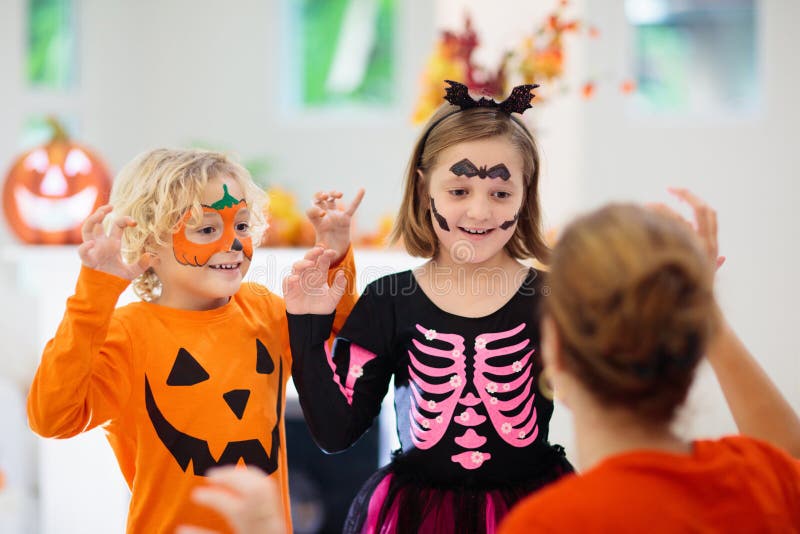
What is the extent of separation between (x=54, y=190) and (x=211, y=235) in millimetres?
1564

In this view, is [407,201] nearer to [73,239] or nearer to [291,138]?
[73,239]

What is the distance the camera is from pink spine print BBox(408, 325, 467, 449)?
49.6 inches

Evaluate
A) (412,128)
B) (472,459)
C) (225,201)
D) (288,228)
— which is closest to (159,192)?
(225,201)

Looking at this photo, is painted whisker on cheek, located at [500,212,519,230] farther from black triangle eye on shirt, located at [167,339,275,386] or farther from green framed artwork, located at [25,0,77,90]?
green framed artwork, located at [25,0,77,90]

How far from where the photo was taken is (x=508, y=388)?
126 centimetres

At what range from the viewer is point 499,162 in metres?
1.27

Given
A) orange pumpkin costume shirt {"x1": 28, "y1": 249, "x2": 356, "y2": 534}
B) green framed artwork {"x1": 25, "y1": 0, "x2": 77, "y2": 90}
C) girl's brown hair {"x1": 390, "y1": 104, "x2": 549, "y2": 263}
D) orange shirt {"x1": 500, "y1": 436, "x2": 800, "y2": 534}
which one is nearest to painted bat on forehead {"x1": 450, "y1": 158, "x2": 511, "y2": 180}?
girl's brown hair {"x1": 390, "y1": 104, "x2": 549, "y2": 263}

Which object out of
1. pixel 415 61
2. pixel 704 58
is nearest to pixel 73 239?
pixel 415 61

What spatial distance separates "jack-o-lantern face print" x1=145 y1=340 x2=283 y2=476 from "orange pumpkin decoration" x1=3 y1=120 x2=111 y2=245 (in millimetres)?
1536

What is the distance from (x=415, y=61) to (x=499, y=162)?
276cm

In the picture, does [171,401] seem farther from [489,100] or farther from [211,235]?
[489,100]

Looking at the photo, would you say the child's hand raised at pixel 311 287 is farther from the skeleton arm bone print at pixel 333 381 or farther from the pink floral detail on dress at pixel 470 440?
the pink floral detail on dress at pixel 470 440

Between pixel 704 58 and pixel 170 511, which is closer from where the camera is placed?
pixel 170 511

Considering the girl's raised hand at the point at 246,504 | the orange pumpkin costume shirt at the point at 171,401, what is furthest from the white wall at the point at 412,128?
the girl's raised hand at the point at 246,504
